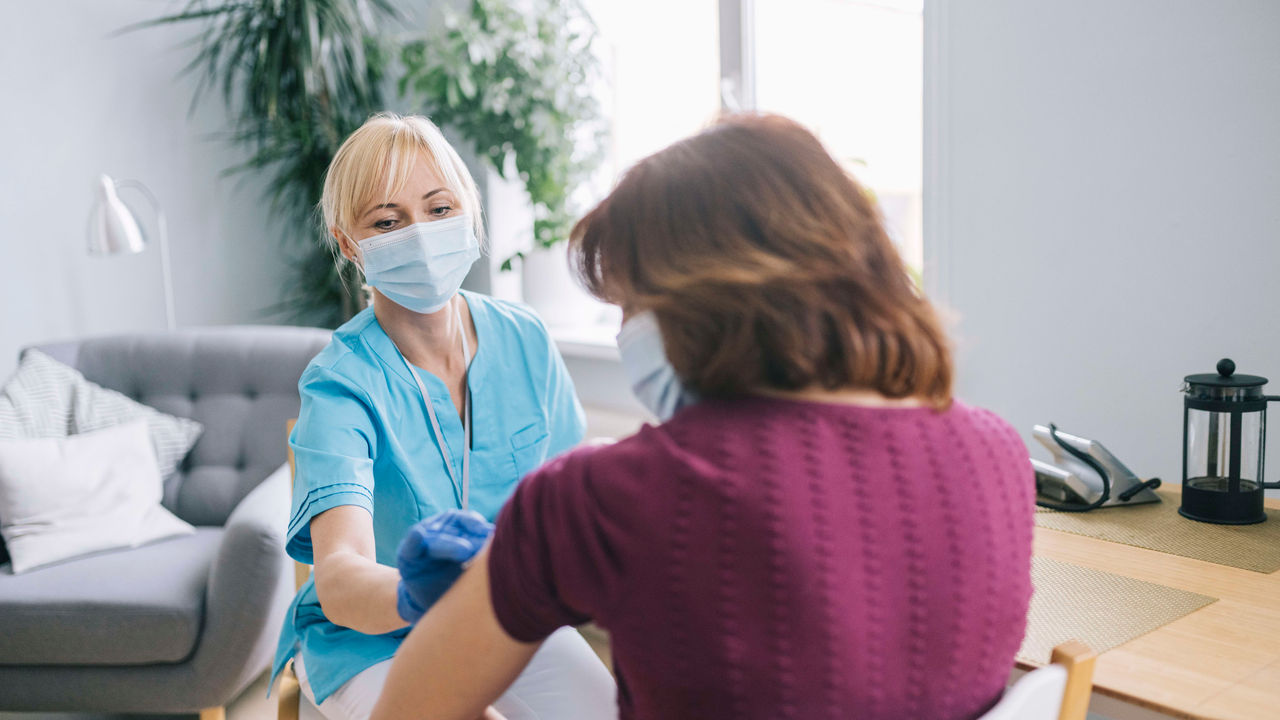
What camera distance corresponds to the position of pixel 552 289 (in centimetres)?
344

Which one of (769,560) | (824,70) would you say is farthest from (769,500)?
(824,70)

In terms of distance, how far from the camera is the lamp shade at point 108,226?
9.32ft

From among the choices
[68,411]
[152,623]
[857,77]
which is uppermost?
[857,77]

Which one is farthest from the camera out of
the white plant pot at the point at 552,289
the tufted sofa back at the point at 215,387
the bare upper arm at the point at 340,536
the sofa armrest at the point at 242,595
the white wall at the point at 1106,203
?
the white plant pot at the point at 552,289

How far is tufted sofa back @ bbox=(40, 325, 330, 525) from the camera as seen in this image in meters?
2.50

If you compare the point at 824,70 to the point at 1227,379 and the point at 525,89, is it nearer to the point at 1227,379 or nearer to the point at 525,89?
the point at 525,89

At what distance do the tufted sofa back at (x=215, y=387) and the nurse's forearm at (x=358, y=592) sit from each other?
151cm

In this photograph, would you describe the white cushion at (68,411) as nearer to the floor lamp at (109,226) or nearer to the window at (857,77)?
the floor lamp at (109,226)

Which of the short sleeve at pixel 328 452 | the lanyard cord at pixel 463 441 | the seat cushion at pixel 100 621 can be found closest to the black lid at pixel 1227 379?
the lanyard cord at pixel 463 441

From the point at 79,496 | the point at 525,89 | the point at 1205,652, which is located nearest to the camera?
the point at 1205,652

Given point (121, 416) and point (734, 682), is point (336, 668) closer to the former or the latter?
point (734, 682)

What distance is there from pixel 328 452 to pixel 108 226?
2.12m

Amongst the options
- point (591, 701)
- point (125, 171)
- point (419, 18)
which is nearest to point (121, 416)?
point (125, 171)

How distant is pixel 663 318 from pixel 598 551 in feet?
0.56
